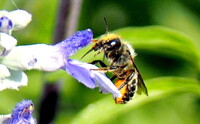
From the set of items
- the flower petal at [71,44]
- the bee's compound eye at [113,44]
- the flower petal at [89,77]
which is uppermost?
the flower petal at [71,44]

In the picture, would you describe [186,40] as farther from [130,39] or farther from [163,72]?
[163,72]

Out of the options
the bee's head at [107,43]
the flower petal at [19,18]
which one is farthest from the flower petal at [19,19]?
the bee's head at [107,43]

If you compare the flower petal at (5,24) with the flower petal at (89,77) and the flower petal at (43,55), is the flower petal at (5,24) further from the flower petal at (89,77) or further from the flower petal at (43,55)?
the flower petal at (89,77)

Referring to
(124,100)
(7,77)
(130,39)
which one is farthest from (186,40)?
(7,77)

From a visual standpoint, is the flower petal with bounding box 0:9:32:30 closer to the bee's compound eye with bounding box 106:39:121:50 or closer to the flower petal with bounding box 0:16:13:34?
the flower petal with bounding box 0:16:13:34

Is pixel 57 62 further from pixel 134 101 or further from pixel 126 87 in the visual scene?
pixel 134 101
